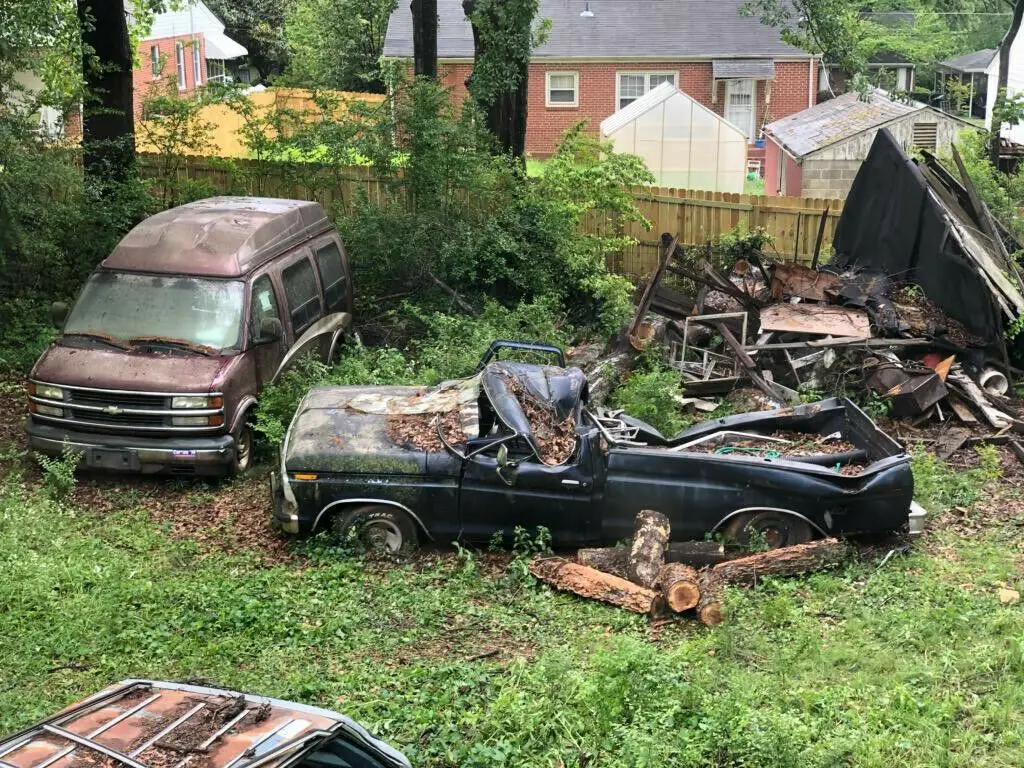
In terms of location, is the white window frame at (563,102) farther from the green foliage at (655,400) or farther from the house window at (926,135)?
the green foliage at (655,400)

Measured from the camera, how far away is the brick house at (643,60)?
1403 inches

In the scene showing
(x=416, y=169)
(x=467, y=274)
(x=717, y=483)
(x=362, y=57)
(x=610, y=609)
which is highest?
(x=362, y=57)

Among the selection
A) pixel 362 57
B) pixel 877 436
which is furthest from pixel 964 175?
pixel 362 57

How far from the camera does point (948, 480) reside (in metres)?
10.4

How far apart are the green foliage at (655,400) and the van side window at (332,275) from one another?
346 centimetres

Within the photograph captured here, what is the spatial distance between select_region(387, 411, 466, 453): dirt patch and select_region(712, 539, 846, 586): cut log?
2.31 meters

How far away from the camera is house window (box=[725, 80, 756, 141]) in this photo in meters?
36.2

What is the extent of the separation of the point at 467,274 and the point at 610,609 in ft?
24.2

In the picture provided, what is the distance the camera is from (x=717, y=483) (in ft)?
28.3

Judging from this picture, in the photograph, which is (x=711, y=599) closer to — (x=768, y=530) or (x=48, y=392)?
(x=768, y=530)

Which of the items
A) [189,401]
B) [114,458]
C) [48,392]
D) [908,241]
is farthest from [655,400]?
[48,392]

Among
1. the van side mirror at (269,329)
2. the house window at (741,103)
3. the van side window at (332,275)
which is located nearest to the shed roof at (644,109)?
the house window at (741,103)

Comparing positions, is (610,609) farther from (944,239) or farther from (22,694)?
(944,239)

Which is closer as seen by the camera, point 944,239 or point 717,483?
point 717,483
